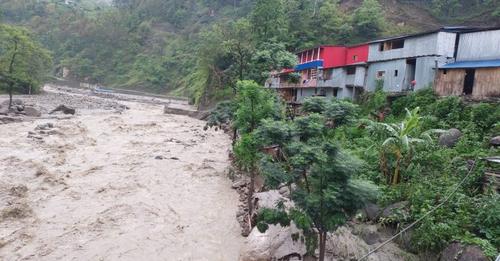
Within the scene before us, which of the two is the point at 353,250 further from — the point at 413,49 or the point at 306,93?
the point at 306,93

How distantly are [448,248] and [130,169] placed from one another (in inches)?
630

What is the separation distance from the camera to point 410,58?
2336cm

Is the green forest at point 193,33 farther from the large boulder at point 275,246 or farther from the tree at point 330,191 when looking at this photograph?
the tree at point 330,191

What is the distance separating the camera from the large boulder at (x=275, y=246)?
1007 cm

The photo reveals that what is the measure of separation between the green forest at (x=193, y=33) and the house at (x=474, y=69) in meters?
9.08

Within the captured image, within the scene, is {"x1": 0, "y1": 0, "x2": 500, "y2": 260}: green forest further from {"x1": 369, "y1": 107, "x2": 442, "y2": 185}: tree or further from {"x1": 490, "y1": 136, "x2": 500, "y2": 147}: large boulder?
{"x1": 490, "y1": 136, "x2": 500, "y2": 147}: large boulder

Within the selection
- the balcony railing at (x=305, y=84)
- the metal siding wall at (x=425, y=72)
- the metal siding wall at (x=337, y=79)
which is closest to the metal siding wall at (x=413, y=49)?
the metal siding wall at (x=425, y=72)

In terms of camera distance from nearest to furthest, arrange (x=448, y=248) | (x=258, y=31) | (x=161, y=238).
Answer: (x=448, y=248) < (x=161, y=238) < (x=258, y=31)

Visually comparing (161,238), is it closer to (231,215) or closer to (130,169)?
(231,215)

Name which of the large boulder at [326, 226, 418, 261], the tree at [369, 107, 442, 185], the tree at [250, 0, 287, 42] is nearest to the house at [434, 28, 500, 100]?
the tree at [369, 107, 442, 185]

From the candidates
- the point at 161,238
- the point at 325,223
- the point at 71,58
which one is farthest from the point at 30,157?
the point at 71,58

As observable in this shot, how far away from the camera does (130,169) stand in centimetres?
2019

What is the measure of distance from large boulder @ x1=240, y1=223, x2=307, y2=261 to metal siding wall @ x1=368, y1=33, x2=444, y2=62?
16.5 meters

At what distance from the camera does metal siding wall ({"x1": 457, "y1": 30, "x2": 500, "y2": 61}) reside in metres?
19.2
